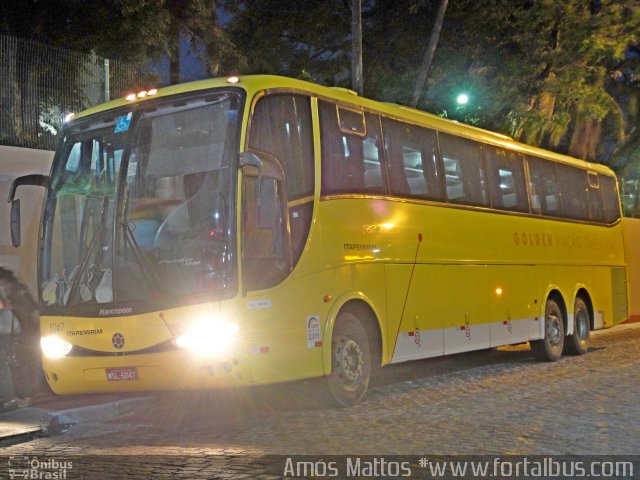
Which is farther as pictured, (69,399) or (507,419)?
(69,399)

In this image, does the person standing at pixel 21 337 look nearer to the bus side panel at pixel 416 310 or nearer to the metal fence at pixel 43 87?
the metal fence at pixel 43 87

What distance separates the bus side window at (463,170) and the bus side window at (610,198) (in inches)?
231

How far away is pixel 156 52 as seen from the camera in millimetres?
19562

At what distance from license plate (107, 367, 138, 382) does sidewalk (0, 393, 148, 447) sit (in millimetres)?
812

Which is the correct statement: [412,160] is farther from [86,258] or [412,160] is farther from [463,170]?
[86,258]

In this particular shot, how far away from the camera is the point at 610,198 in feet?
62.4

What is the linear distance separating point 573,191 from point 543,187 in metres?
1.55

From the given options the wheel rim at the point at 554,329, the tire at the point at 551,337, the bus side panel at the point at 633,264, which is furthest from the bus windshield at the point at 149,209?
the bus side panel at the point at 633,264

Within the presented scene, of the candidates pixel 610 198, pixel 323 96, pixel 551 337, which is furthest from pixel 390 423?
pixel 610 198

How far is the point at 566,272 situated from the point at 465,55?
997 cm

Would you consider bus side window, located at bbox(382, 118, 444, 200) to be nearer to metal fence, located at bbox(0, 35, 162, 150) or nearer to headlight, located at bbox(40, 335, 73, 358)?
headlight, located at bbox(40, 335, 73, 358)

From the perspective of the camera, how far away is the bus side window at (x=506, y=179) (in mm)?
14211

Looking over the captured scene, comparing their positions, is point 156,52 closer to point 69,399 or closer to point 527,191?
point 527,191

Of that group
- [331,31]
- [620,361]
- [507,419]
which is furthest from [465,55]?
[507,419]
